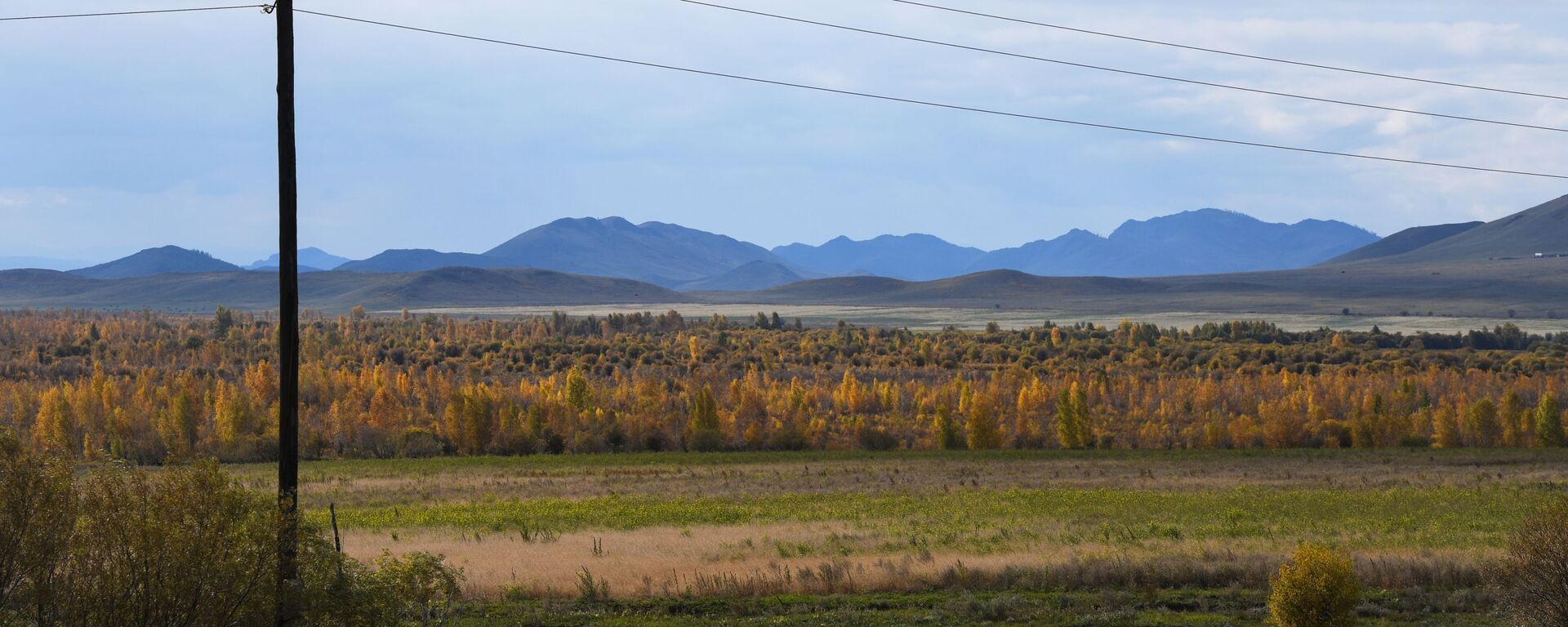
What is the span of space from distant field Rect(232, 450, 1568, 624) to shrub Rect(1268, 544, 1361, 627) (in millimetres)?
4135

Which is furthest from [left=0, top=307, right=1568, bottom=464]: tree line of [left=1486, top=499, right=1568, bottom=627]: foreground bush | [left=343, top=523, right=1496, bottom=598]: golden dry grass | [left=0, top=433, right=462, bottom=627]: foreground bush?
[left=1486, top=499, right=1568, bottom=627]: foreground bush

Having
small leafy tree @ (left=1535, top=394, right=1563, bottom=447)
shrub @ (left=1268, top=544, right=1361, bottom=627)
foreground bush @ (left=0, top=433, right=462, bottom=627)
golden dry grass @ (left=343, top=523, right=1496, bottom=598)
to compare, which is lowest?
small leafy tree @ (left=1535, top=394, right=1563, bottom=447)

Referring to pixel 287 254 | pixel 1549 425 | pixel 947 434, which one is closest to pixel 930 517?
pixel 287 254

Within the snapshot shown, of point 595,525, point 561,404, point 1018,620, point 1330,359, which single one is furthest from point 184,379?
point 1330,359

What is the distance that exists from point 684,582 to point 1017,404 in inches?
3036

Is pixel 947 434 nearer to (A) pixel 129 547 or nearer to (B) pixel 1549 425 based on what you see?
(B) pixel 1549 425

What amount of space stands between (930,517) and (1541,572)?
2294 centimetres

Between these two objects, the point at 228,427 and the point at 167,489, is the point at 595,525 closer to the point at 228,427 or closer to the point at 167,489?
the point at 167,489

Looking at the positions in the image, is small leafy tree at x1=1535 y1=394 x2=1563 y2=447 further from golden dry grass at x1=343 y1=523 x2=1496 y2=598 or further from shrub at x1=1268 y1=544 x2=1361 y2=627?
shrub at x1=1268 y1=544 x2=1361 y2=627

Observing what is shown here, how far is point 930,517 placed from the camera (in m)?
38.2

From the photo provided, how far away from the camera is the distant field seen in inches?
979

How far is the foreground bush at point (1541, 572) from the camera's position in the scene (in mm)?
15852

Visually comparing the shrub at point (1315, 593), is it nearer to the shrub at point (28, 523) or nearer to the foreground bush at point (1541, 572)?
the foreground bush at point (1541, 572)

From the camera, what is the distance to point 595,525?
3712 centimetres
